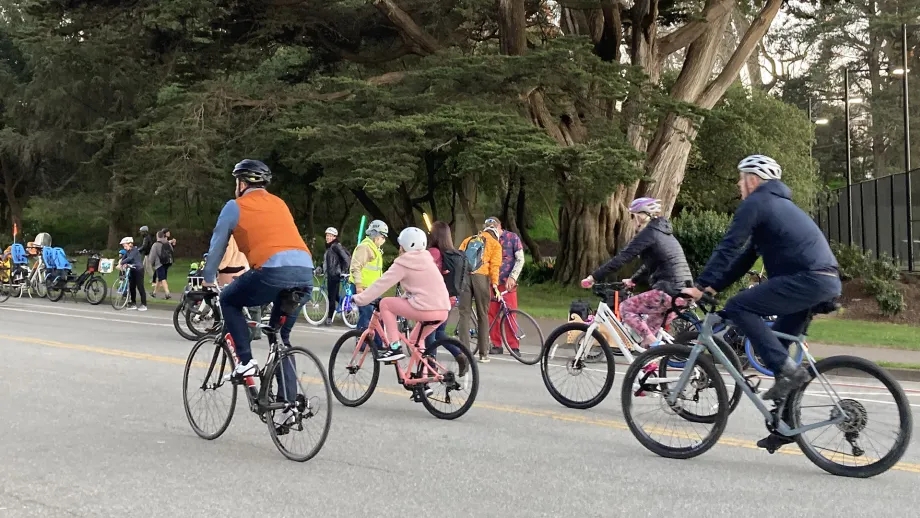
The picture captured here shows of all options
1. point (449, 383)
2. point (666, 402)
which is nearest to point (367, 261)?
point (449, 383)

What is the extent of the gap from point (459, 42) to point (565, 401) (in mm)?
18459

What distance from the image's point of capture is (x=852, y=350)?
46.9 ft

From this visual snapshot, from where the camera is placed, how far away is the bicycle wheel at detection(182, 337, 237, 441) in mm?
6831

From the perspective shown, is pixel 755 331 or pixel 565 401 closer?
pixel 755 331

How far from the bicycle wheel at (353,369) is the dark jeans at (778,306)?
3.45m

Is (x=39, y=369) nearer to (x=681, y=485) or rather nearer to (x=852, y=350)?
(x=681, y=485)

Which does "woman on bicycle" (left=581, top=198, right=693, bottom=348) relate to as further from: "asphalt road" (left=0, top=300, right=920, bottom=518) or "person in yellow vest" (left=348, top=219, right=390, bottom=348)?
"person in yellow vest" (left=348, top=219, right=390, bottom=348)

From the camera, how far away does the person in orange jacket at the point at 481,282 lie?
12.1 meters

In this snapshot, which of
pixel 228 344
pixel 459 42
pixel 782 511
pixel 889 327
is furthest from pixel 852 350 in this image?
pixel 459 42

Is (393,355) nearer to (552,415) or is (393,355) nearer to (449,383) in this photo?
(449,383)

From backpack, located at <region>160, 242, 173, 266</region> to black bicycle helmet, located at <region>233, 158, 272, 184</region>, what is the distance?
17.1 meters

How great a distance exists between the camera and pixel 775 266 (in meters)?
6.08

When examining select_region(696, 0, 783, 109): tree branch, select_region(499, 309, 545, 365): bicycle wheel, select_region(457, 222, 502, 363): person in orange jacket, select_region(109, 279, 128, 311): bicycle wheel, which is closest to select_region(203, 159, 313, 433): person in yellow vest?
select_region(457, 222, 502, 363): person in orange jacket

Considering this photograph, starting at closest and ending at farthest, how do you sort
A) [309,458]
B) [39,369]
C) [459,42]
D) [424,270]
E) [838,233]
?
[309,458] < [424,270] < [39,369] < [459,42] < [838,233]
